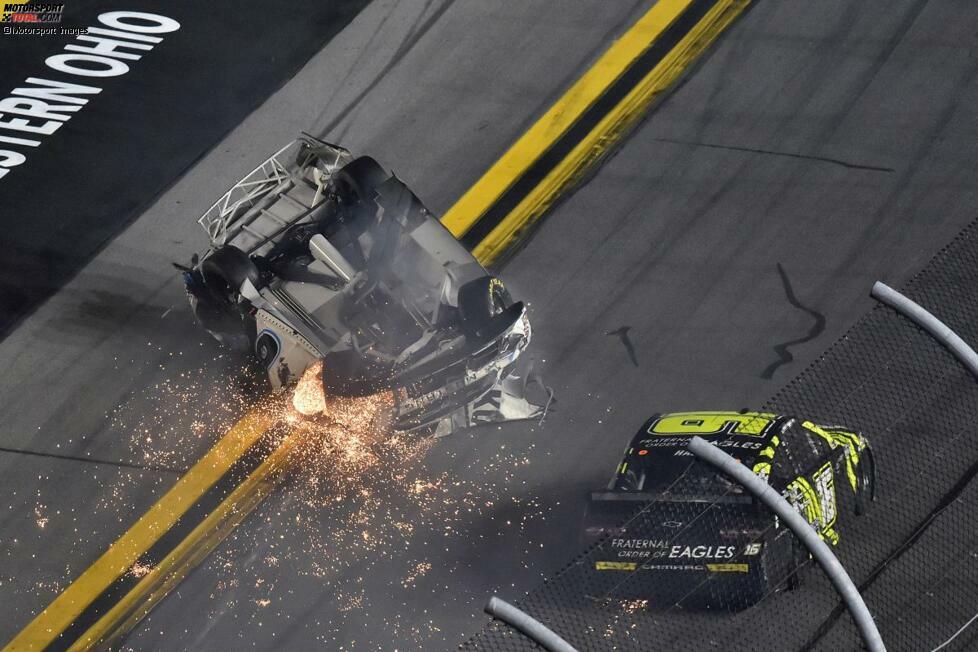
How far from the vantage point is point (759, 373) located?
13586 mm

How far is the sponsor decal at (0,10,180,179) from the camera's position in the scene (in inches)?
645

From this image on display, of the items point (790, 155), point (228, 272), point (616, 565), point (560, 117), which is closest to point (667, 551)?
point (616, 565)

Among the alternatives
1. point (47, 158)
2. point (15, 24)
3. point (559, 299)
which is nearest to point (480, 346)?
point (559, 299)

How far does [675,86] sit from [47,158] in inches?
261

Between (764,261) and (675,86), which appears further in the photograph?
(675,86)

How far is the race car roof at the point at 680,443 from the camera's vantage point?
11352mm

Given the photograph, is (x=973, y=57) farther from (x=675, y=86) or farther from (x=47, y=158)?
(x=47, y=158)

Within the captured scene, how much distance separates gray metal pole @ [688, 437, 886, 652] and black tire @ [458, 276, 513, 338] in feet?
16.5

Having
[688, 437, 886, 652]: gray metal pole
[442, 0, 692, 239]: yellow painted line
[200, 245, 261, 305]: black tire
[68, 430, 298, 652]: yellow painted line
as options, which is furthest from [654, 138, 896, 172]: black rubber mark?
[688, 437, 886, 652]: gray metal pole

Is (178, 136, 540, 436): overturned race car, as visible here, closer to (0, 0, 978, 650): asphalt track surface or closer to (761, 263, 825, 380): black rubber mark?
(0, 0, 978, 650): asphalt track surface

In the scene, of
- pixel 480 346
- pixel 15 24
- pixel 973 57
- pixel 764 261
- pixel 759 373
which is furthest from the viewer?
pixel 15 24

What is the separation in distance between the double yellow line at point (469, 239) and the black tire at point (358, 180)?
1.48 metres

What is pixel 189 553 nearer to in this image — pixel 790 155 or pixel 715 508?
pixel 715 508

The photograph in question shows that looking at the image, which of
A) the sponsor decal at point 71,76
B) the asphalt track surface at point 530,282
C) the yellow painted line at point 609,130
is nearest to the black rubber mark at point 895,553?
the asphalt track surface at point 530,282
